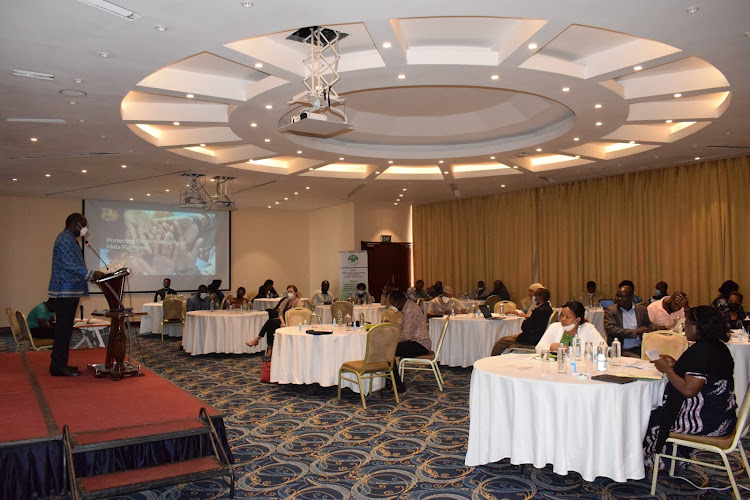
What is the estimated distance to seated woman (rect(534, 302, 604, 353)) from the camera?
5.40m

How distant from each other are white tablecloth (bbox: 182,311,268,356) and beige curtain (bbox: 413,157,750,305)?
301 inches

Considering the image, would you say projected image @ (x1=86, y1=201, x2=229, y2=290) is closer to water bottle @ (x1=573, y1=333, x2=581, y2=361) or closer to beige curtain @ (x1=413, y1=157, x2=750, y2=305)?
beige curtain @ (x1=413, y1=157, x2=750, y2=305)

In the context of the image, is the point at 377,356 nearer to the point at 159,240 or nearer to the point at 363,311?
the point at 363,311

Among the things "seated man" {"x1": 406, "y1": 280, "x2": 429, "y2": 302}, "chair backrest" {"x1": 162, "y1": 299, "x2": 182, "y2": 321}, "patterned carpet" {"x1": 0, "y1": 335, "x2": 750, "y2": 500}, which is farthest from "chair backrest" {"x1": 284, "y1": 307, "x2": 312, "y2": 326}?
"seated man" {"x1": 406, "y1": 280, "x2": 429, "y2": 302}

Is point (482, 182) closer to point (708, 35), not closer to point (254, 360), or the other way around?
point (254, 360)

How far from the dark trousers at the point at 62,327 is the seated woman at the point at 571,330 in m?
4.57

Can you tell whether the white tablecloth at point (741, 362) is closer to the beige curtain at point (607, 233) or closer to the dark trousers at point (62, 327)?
the beige curtain at point (607, 233)

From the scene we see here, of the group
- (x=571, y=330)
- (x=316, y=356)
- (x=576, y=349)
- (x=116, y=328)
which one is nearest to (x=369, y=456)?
(x=576, y=349)

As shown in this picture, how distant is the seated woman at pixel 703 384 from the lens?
3881mm

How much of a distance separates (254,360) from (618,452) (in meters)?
7.24

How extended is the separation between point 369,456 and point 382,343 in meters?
1.80

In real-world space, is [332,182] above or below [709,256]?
above

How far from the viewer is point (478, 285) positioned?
50.6 feet

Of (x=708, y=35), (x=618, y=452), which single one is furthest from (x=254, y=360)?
(x=708, y=35)
